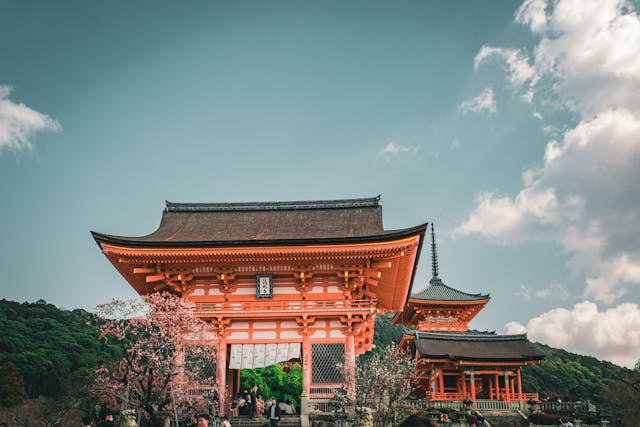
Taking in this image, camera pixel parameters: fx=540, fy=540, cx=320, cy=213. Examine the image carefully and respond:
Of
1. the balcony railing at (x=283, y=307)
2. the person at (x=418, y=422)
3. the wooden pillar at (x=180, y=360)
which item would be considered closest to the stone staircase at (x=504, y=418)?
the balcony railing at (x=283, y=307)

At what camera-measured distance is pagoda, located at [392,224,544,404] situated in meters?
38.2

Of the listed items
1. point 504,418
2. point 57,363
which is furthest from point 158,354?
point 57,363

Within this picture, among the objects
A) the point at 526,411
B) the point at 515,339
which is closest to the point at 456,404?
the point at 526,411

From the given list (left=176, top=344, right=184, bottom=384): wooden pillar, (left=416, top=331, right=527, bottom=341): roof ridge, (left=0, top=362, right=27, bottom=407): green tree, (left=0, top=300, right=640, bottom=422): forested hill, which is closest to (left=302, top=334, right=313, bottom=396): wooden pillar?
(left=176, top=344, right=184, bottom=384): wooden pillar

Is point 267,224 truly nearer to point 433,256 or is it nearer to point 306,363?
point 306,363

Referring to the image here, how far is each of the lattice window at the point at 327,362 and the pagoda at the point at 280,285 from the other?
0.04m

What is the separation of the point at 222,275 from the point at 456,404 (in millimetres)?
19234

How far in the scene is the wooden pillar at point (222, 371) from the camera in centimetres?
2056

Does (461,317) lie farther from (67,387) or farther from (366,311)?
(67,387)

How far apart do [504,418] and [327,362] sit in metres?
16.2

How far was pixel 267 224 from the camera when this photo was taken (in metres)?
26.2

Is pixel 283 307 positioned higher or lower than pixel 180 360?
higher

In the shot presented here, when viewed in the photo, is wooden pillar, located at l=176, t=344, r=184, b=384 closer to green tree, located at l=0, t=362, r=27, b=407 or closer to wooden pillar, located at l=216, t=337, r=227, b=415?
wooden pillar, located at l=216, t=337, r=227, b=415

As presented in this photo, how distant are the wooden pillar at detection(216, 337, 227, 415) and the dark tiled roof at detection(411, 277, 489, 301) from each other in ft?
97.4
